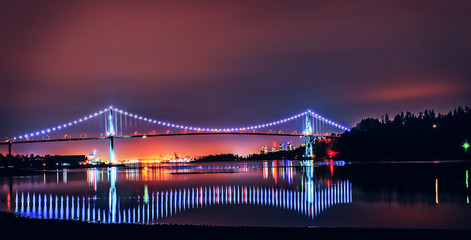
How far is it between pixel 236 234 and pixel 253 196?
11.7 meters

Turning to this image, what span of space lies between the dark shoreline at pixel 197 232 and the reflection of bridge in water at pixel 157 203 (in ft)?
7.95

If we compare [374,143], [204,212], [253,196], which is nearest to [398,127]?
[374,143]

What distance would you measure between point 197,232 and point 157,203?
346 inches

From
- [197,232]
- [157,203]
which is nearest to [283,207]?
[157,203]

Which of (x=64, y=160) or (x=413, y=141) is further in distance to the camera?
(x=64, y=160)

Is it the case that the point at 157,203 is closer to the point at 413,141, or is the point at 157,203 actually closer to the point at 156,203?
the point at 156,203

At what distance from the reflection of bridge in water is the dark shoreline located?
2423mm

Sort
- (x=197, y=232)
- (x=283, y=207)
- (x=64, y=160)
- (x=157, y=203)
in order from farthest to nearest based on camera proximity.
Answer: (x=64, y=160)
(x=157, y=203)
(x=283, y=207)
(x=197, y=232)

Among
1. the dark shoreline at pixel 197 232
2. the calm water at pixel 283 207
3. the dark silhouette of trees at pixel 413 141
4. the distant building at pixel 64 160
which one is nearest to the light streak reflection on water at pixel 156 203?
the calm water at pixel 283 207

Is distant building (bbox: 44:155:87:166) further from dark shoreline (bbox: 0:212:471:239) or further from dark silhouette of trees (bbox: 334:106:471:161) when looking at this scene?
dark shoreline (bbox: 0:212:471:239)

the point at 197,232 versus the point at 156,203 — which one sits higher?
the point at 197,232

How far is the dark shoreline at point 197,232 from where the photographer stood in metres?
10.2

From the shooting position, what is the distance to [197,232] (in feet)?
35.8

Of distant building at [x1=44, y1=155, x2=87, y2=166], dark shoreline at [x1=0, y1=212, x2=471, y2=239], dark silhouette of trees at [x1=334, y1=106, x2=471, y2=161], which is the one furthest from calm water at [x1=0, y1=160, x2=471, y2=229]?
distant building at [x1=44, y1=155, x2=87, y2=166]
